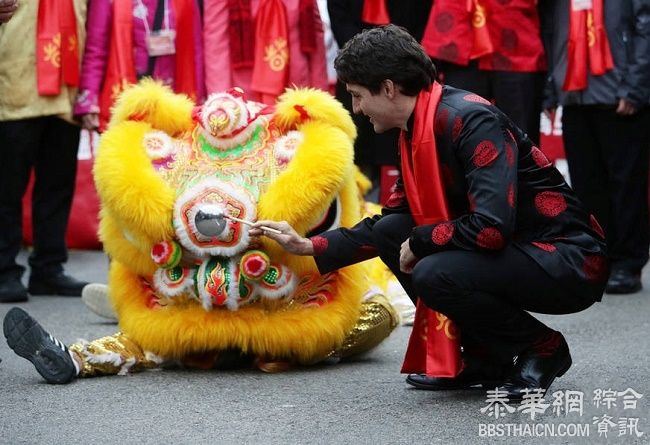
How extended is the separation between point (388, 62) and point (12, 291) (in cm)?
294

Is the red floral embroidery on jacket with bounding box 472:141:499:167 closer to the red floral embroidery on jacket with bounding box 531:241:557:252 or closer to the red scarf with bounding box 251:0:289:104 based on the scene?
the red floral embroidery on jacket with bounding box 531:241:557:252

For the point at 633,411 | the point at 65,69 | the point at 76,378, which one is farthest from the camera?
the point at 65,69

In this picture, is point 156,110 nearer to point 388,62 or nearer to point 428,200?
point 388,62

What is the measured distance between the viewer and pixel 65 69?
19.1 ft

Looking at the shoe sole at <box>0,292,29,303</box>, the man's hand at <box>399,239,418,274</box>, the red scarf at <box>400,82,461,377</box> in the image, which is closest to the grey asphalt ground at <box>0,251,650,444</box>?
the red scarf at <box>400,82,461,377</box>

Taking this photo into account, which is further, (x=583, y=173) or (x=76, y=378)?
(x=583, y=173)

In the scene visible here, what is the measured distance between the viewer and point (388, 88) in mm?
3625

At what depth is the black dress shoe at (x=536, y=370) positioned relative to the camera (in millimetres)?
3654

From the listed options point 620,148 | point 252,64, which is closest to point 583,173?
point 620,148

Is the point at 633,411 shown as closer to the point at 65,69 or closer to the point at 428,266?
the point at 428,266

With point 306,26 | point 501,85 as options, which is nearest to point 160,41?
point 306,26

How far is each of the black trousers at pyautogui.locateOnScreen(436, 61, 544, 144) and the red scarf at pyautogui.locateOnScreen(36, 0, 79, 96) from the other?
71.7 inches

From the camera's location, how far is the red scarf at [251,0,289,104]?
19.4 ft

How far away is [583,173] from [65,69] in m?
2.60
